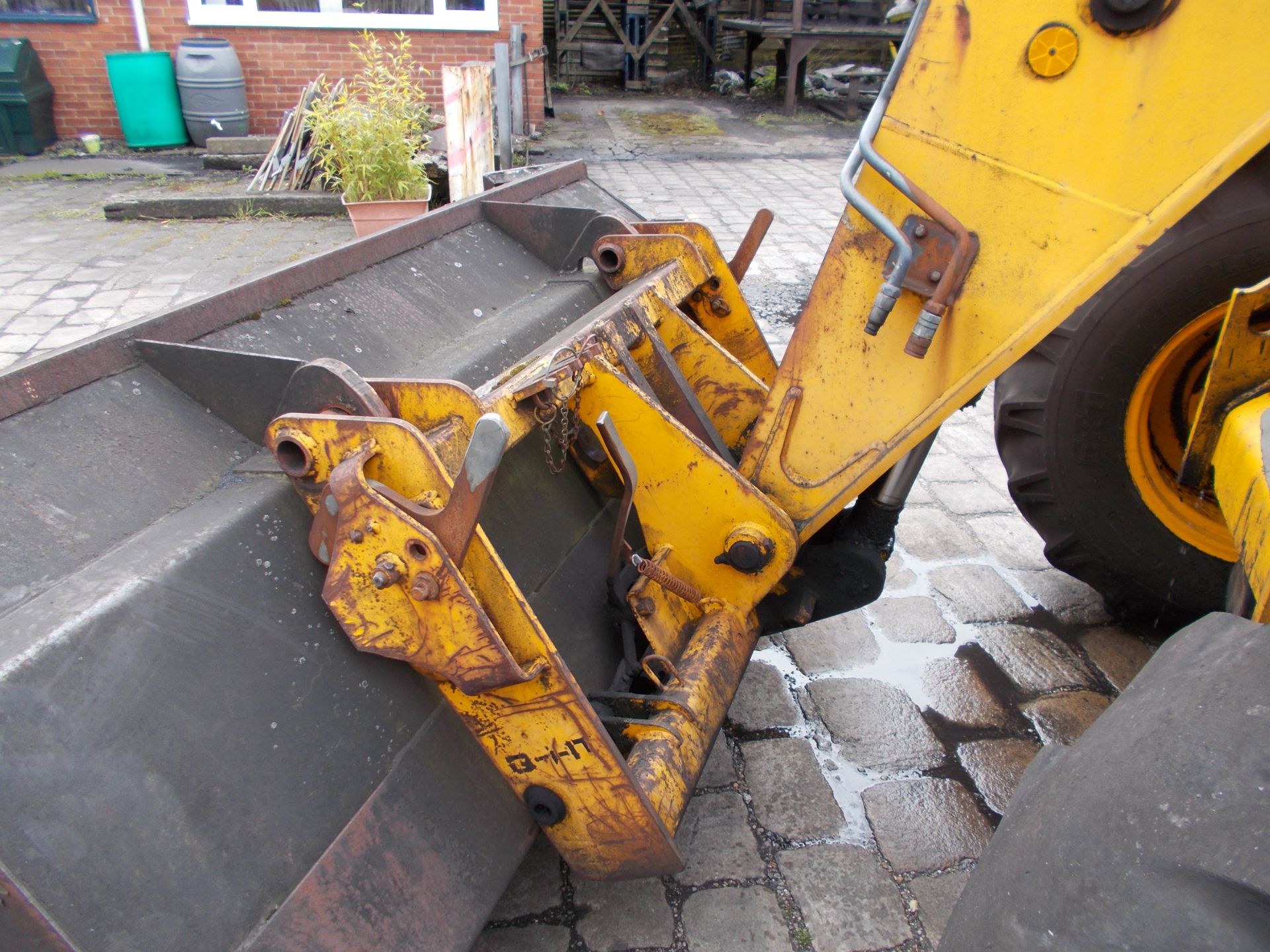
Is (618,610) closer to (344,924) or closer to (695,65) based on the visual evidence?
(344,924)

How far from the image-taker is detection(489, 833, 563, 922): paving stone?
6.80ft

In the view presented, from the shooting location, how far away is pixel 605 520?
2467mm

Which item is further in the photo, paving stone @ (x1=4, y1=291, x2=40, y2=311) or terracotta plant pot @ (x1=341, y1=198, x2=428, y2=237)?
terracotta plant pot @ (x1=341, y1=198, x2=428, y2=237)

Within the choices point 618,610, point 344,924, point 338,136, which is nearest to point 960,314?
point 618,610

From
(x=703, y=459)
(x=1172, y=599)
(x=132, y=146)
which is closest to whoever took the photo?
(x=703, y=459)

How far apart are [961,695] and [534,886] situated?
144 centimetres

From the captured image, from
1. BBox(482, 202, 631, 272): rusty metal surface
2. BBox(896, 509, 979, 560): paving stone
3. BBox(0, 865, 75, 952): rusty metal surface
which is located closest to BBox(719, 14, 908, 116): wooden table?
BBox(896, 509, 979, 560): paving stone

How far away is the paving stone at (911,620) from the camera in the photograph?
10.2ft

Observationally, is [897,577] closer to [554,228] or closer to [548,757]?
[554,228]

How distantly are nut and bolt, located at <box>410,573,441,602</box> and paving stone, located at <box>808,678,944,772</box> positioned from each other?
154 centimetres

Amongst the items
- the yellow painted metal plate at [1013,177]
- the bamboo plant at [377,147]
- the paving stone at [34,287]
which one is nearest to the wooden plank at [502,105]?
the bamboo plant at [377,147]

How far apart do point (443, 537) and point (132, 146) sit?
10.8m

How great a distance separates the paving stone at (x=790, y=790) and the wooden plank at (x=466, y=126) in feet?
15.3

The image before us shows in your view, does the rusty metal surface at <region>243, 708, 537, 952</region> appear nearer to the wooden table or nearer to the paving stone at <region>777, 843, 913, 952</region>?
the paving stone at <region>777, 843, 913, 952</region>
